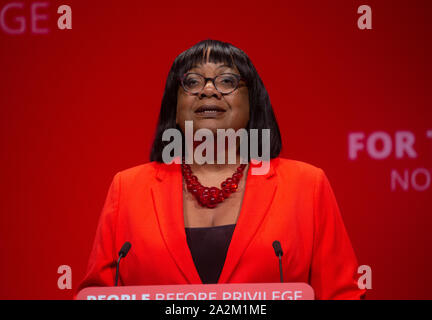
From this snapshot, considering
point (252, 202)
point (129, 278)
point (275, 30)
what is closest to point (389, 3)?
point (275, 30)

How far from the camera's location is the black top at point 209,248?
173 centimetres

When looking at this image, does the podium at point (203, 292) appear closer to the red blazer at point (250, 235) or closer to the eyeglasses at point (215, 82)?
the red blazer at point (250, 235)

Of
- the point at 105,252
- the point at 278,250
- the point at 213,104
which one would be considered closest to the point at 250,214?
the point at 278,250

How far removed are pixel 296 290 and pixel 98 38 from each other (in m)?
1.60

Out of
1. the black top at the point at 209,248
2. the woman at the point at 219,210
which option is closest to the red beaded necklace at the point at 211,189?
the woman at the point at 219,210

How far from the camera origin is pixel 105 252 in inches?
73.2

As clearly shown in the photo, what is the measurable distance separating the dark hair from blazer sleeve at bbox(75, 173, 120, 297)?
26 cm

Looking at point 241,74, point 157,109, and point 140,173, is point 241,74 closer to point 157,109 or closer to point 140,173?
point 140,173

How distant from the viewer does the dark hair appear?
1949 mm

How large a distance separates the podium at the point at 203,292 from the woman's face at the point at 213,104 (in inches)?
26.4

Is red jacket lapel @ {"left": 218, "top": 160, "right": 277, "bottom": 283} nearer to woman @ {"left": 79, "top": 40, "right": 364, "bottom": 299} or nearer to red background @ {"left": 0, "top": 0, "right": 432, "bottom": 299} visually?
woman @ {"left": 79, "top": 40, "right": 364, "bottom": 299}

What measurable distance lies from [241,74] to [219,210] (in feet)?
1.67

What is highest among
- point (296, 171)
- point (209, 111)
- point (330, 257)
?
point (209, 111)
